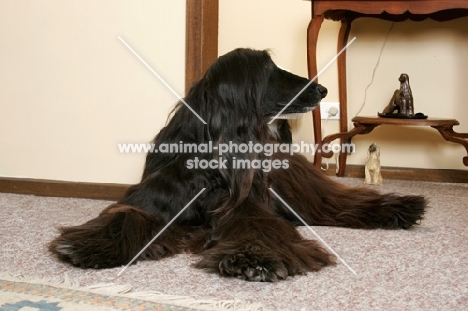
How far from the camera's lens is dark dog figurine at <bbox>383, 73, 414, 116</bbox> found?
308cm

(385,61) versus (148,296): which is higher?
(385,61)

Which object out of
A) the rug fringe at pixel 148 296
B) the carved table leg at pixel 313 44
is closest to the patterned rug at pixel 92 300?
the rug fringe at pixel 148 296

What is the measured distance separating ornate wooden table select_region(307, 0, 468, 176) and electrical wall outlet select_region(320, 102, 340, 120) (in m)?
0.06

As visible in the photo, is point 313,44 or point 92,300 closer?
point 92,300

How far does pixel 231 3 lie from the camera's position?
11.6 feet

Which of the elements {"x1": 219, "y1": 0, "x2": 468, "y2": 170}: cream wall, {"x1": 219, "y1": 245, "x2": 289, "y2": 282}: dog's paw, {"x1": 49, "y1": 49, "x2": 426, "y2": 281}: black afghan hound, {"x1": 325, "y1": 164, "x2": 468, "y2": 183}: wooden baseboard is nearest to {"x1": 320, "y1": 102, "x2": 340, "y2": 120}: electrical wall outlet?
{"x1": 219, "y1": 0, "x2": 468, "y2": 170}: cream wall

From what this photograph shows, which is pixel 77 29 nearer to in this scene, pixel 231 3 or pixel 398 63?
pixel 231 3

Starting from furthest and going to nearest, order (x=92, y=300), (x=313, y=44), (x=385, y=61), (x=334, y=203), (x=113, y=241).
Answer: (x=385, y=61), (x=313, y=44), (x=334, y=203), (x=113, y=241), (x=92, y=300)

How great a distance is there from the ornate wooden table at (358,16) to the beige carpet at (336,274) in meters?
1.16

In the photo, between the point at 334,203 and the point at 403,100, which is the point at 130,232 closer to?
the point at 334,203

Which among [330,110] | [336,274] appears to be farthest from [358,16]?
[336,274]

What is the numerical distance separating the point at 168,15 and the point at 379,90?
158cm

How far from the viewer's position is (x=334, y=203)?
1.96 metres

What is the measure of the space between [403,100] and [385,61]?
39cm
